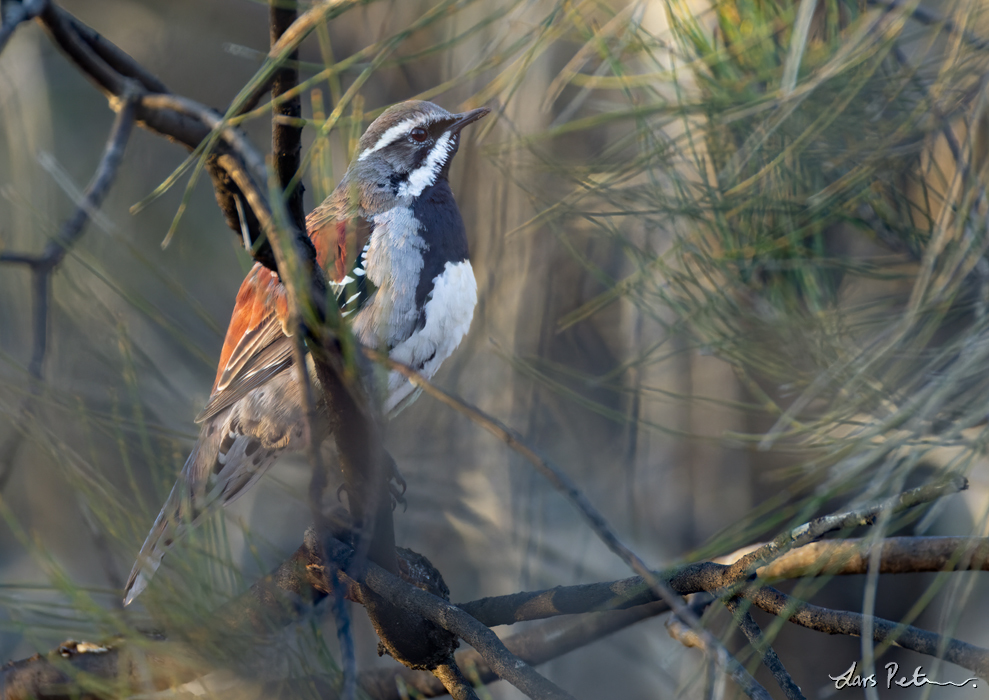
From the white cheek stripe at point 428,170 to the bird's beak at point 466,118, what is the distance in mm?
42

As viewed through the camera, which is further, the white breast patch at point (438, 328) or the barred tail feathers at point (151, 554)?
the white breast patch at point (438, 328)

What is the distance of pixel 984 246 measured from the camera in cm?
179

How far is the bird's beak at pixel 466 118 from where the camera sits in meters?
2.55

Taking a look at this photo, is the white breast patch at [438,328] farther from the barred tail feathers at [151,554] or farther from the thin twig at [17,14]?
the thin twig at [17,14]

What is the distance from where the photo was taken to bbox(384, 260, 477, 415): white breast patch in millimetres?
2299

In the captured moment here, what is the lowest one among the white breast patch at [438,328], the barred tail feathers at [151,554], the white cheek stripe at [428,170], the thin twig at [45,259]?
the barred tail feathers at [151,554]

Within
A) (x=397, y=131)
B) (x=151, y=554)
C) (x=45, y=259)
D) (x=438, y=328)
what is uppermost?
(x=397, y=131)

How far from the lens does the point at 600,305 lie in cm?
281

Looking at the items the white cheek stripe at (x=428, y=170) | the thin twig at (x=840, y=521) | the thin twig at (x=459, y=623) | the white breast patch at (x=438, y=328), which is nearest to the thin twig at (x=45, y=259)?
the thin twig at (x=459, y=623)

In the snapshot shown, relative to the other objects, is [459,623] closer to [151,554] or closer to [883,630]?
[151,554]

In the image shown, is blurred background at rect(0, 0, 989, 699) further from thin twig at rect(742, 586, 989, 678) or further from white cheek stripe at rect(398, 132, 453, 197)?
white cheek stripe at rect(398, 132, 453, 197)

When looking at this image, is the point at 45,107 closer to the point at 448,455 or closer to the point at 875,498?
the point at 448,455

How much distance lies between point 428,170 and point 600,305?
788mm

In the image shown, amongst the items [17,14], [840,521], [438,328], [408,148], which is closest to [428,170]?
[408,148]
